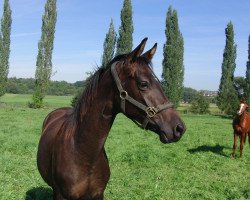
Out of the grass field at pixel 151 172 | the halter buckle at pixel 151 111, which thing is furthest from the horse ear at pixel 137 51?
the grass field at pixel 151 172

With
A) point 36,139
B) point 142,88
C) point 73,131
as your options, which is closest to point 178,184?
point 73,131

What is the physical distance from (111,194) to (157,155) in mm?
4367

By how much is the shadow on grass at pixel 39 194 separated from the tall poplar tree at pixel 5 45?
136ft

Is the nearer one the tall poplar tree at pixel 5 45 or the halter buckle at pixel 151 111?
the halter buckle at pixel 151 111

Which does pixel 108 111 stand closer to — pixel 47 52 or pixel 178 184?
pixel 178 184

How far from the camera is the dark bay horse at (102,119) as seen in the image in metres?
3.20

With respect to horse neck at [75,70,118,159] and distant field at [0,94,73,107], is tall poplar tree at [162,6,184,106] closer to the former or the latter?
distant field at [0,94,73,107]

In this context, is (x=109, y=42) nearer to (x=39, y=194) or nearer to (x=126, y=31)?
(x=126, y=31)

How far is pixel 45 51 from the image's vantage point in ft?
147

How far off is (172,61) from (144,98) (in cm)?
4518

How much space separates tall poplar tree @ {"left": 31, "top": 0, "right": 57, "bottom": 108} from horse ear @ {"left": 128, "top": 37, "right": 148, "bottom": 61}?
41256 millimetres

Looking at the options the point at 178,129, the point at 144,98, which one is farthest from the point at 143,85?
the point at 178,129

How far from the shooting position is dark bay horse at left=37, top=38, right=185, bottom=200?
320cm

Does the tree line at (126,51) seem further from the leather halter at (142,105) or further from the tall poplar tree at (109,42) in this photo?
the leather halter at (142,105)
